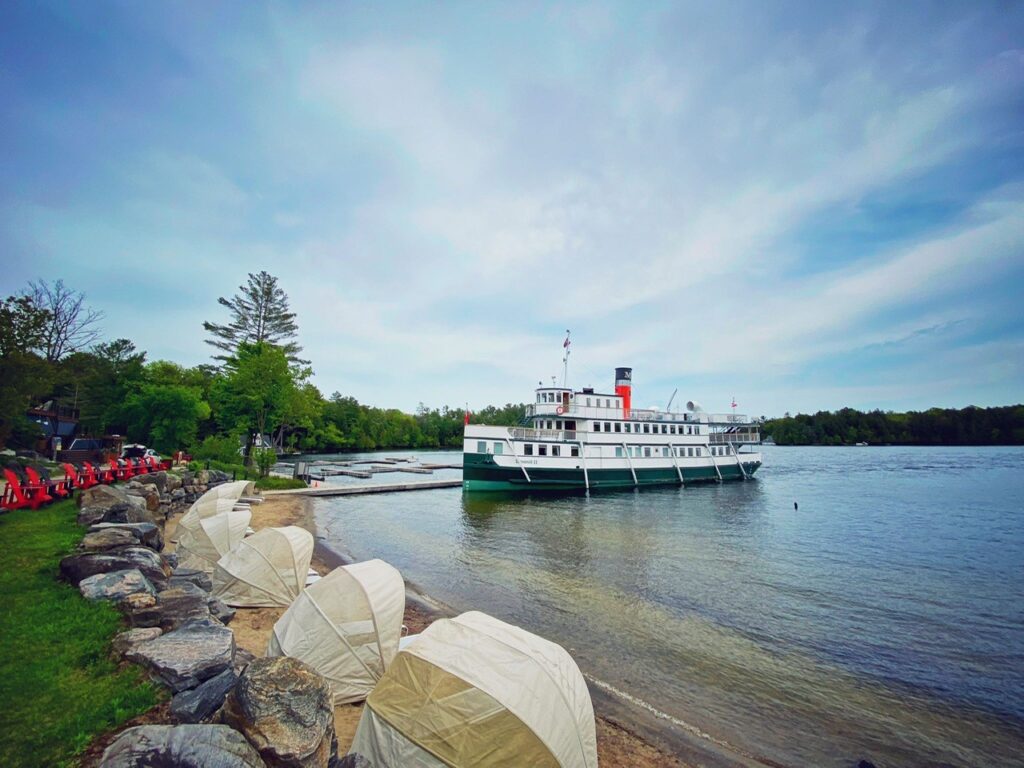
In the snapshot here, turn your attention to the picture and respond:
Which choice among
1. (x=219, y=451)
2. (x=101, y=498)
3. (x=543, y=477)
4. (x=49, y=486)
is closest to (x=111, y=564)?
(x=101, y=498)

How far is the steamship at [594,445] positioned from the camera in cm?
3909

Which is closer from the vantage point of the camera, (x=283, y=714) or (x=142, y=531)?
(x=283, y=714)

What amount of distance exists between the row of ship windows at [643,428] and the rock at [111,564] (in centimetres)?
3670

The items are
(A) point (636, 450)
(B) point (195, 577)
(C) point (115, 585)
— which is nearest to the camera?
(C) point (115, 585)

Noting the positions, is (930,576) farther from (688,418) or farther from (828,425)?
(828,425)

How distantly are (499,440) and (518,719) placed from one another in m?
33.9

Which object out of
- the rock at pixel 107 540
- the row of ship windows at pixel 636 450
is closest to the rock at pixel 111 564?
the rock at pixel 107 540

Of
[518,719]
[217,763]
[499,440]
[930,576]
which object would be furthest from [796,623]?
[499,440]

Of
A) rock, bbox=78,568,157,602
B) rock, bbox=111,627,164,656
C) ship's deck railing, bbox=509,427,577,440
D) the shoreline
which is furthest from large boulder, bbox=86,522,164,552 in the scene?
ship's deck railing, bbox=509,427,577,440

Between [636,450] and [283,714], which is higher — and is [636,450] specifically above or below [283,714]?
above

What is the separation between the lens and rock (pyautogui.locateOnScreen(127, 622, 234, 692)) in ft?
19.2

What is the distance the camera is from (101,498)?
15.1 meters

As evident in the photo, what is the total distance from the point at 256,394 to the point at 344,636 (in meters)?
37.8

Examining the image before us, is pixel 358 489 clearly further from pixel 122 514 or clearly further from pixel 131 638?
pixel 131 638
